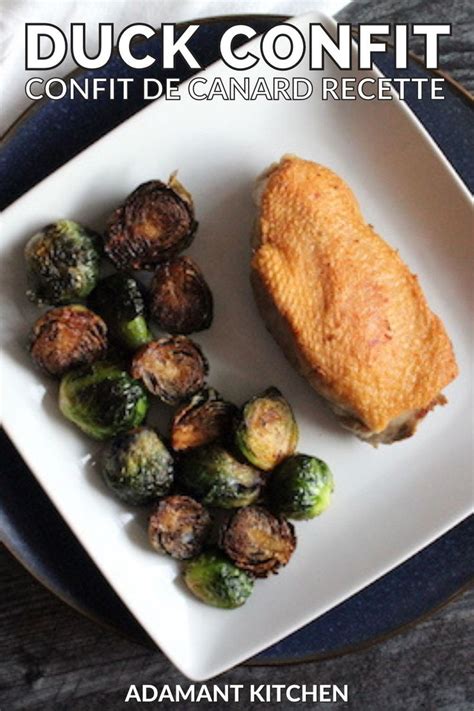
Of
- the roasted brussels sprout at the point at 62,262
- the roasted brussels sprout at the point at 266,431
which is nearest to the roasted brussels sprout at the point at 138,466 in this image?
the roasted brussels sprout at the point at 266,431

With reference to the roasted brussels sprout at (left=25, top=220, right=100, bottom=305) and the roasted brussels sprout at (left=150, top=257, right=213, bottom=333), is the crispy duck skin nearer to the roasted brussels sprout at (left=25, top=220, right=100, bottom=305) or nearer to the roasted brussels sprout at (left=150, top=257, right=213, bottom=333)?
the roasted brussels sprout at (left=150, top=257, right=213, bottom=333)

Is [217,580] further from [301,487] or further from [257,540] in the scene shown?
[301,487]

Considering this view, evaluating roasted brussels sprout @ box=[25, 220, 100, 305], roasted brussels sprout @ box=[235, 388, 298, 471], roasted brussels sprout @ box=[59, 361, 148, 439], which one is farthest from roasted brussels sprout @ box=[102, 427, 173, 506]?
roasted brussels sprout @ box=[25, 220, 100, 305]

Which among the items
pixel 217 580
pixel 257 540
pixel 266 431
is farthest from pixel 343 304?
pixel 217 580

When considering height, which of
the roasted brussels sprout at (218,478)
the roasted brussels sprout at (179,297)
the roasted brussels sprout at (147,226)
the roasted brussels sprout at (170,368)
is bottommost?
the roasted brussels sprout at (218,478)

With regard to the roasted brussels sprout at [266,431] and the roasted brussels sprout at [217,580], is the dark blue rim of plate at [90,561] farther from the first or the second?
the roasted brussels sprout at [266,431]

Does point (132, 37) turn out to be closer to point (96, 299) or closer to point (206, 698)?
point (96, 299)
